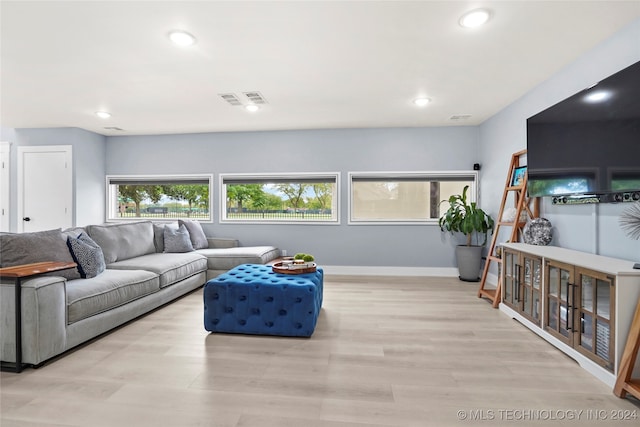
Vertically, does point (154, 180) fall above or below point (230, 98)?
below

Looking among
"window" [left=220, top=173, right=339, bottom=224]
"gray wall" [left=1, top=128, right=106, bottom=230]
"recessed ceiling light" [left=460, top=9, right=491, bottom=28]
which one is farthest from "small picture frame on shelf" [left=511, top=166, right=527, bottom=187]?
"gray wall" [left=1, top=128, right=106, bottom=230]

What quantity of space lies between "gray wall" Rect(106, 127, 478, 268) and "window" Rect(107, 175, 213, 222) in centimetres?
19

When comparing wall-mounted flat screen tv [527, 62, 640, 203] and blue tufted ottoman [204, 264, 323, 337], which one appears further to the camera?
blue tufted ottoman [204, 264, 323, 337]

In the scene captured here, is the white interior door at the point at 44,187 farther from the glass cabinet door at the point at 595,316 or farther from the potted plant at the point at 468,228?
the glass cabinet door at the point at 595,316

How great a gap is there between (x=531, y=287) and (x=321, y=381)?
6.95 ft

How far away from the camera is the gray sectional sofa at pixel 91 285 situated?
2098mm

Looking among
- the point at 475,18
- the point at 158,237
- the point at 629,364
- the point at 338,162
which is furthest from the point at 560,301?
the point at 158,237

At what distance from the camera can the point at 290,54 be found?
107 inches

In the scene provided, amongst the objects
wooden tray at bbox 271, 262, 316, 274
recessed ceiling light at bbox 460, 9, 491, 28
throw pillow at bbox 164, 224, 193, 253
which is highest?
recessed ceiling light at bbox 460, 9, 491, 28

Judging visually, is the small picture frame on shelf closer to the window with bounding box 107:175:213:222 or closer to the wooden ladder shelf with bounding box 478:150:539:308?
the wooden ladder shelf with bounding box 478:150:539:308

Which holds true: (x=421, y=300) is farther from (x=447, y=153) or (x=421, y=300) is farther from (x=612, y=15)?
(x=612, y=15)

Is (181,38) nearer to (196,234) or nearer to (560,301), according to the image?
(196,234)

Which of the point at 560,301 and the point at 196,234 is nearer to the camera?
the point at 560,301

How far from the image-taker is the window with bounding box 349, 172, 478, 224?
16.9 feet
